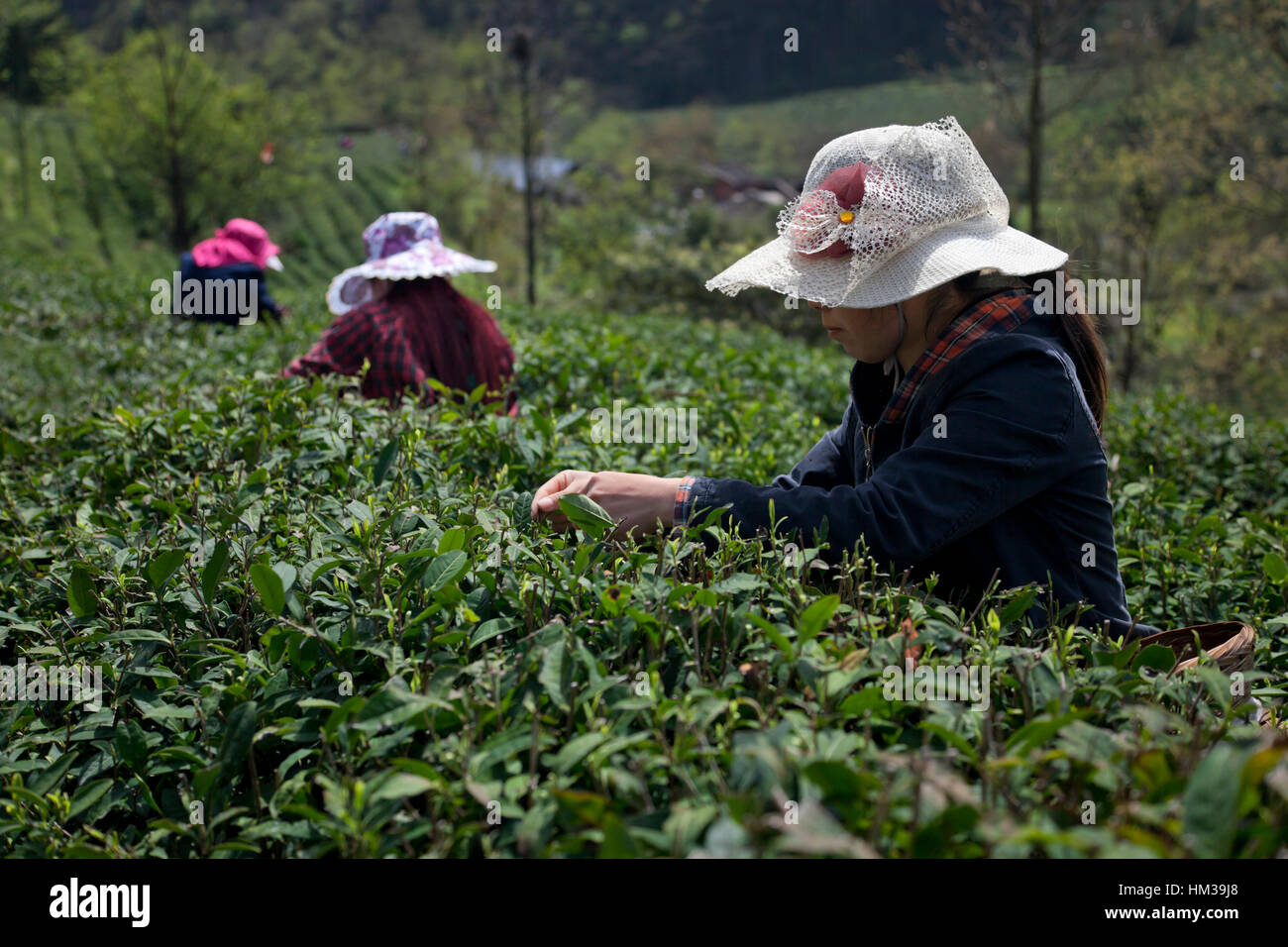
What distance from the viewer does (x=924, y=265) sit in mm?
2084

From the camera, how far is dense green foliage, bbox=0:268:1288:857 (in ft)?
3.69

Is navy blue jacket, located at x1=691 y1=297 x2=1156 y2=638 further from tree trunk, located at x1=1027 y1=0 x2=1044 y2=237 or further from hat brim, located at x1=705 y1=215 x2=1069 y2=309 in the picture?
tree trunk, located at x1=1027 y1=0 x2=1044 y2=237

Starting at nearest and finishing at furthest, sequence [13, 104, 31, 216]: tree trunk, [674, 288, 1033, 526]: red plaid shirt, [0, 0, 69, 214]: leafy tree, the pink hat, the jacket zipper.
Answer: [674, 288, 1033, 526]: red plaid shirt, the jacket zipper, the pink hat, [0, 0, 69, 214]: leafy tree, [13, 104, 31, 216]: tree trunk

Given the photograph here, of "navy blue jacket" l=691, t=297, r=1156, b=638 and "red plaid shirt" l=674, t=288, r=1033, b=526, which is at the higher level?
"red plaid shirt" l=674, t=288, r=1033, b=526

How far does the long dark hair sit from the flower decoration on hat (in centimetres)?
27

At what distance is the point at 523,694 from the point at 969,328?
4.10 ft

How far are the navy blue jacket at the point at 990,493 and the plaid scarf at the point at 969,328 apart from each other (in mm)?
19

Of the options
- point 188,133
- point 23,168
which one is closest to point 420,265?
point 188,133

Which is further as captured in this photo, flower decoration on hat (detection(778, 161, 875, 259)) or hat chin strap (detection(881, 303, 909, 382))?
hat chin strap (detection(881, 303, 909, 382))

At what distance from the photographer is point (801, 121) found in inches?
3132

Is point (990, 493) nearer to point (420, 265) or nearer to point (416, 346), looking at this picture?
point (416, 346)

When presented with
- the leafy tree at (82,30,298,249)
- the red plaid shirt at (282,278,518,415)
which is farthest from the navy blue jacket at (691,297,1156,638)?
the leafy tree at (82,30,298,249)

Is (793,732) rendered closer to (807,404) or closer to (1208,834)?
(1208,834)

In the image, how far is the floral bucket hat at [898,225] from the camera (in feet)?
6.82
